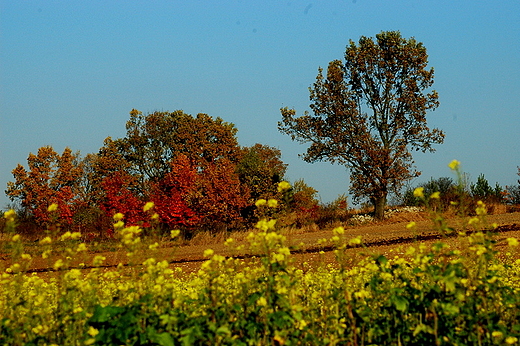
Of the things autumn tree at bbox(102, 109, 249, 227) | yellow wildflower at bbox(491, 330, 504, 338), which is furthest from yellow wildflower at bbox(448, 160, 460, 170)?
autumn tree at bbox(102, 109, 249, 227)

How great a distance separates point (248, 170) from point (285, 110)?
4378 mm

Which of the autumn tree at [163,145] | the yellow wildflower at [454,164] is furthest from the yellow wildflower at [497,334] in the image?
the autumn tree at [163,145]

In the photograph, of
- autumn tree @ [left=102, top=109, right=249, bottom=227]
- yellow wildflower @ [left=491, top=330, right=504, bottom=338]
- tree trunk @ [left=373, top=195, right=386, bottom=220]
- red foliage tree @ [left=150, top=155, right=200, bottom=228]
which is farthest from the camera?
autumn tree @ [left=102, top=109, right=249, bottom=227]

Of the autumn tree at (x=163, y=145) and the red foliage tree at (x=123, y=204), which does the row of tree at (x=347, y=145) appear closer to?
the red foliage tree at (x=123, y=204)

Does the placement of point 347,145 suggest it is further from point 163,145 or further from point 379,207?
point 163,145

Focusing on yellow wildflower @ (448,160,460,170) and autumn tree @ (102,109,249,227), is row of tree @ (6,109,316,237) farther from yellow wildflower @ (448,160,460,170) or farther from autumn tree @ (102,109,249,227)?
yellow wildflower @ (448,160,460,170)

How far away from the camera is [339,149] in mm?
30703

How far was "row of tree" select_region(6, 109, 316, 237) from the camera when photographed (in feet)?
96.1

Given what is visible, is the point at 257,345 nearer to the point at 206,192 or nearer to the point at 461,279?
the point at 461,279

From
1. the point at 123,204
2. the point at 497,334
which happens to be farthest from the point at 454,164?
the point at 123,204

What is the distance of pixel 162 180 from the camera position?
36.2 meters

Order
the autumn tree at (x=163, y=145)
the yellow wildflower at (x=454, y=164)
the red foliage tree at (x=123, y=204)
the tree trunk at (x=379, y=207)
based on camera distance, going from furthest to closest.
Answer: the autumn tree at (x=163, y=145), the red foliage tree at (x=123, y=204), the tree trunk at (x=379, y=207), the yellow wildflower at (x=454, y=164)

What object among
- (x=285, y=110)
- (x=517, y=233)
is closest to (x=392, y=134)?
(x=285, y=110)

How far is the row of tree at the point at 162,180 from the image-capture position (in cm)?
2928
